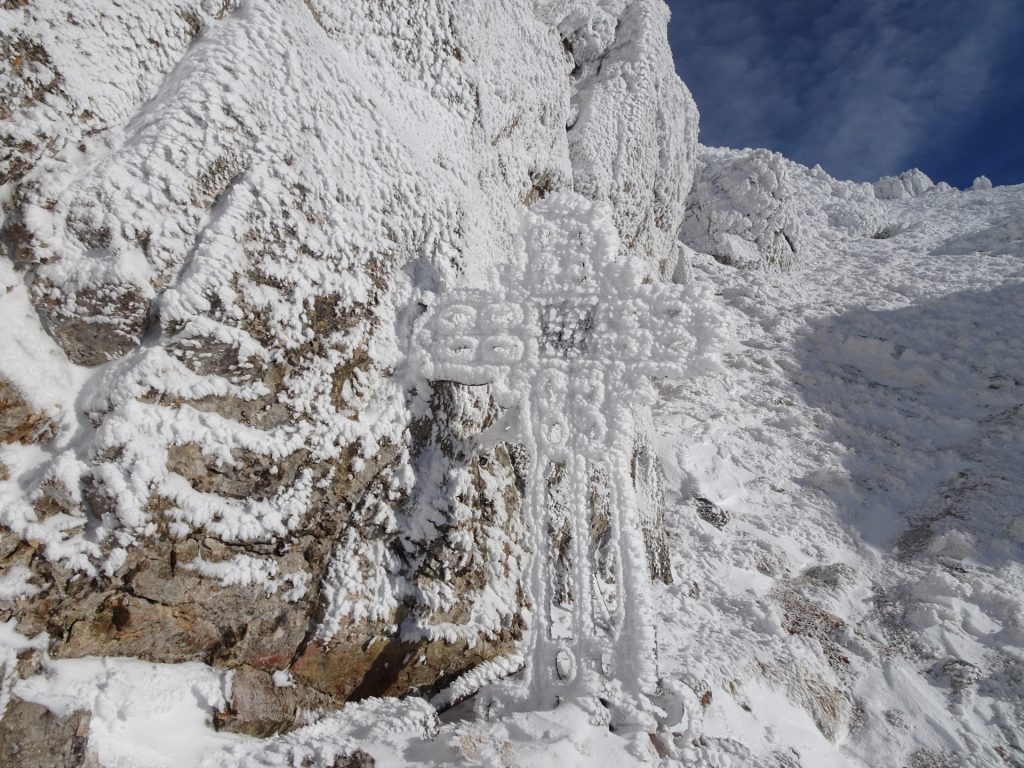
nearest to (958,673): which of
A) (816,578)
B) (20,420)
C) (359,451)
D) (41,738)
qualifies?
(816,578)

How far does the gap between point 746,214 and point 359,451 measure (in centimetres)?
1935

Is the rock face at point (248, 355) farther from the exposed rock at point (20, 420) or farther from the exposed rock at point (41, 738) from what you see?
the exposed rock at point (41, 738)

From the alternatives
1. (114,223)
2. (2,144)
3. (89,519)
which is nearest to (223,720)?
(89,519)

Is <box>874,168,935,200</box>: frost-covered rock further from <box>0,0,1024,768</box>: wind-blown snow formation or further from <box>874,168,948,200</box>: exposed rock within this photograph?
<box>0,0,1024,768</box>: wind-blown snow formation

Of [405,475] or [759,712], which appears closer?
[405,475]

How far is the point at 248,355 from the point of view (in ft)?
11.7

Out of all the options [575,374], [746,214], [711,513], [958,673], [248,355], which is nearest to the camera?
[248,355]

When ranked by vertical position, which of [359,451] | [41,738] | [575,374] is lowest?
[41,738]

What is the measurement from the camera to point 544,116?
24.7ft

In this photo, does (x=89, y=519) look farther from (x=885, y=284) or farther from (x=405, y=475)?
(x=885, y=284)

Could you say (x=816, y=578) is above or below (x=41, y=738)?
above

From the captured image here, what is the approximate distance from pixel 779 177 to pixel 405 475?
67.4 ft

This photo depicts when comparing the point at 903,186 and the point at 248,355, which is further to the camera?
the point at 903,186

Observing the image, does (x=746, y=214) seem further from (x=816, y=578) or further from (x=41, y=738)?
(x=41, y=738)
